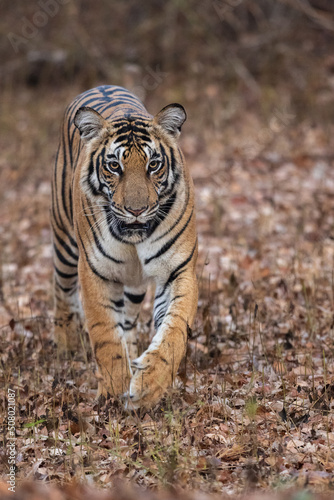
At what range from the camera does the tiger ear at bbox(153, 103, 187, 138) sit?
4.11 metres

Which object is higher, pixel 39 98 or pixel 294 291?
pixel 39 98

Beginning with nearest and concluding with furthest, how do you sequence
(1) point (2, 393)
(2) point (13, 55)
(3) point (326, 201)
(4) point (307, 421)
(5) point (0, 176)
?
(4) point (307, 421)
(1) point (2, 393)
(3) point (326, 201)
(5) point (0, 176)
(2) point (13, 55)

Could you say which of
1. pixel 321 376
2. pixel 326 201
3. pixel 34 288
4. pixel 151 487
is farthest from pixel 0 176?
pixel 151 487

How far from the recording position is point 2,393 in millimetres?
4324

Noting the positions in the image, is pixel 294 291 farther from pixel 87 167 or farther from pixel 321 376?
pixel 87 167

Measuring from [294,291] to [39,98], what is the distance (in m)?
8.60

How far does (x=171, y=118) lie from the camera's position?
415 centimetres

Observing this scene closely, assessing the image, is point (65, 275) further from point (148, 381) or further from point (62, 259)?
point (148, 381)

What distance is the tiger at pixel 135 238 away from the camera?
3.80 metres

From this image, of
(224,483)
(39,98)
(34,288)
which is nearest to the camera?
(224,483)

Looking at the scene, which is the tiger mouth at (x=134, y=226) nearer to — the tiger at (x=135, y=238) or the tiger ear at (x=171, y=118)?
the tiger at (x=135, y=238)
